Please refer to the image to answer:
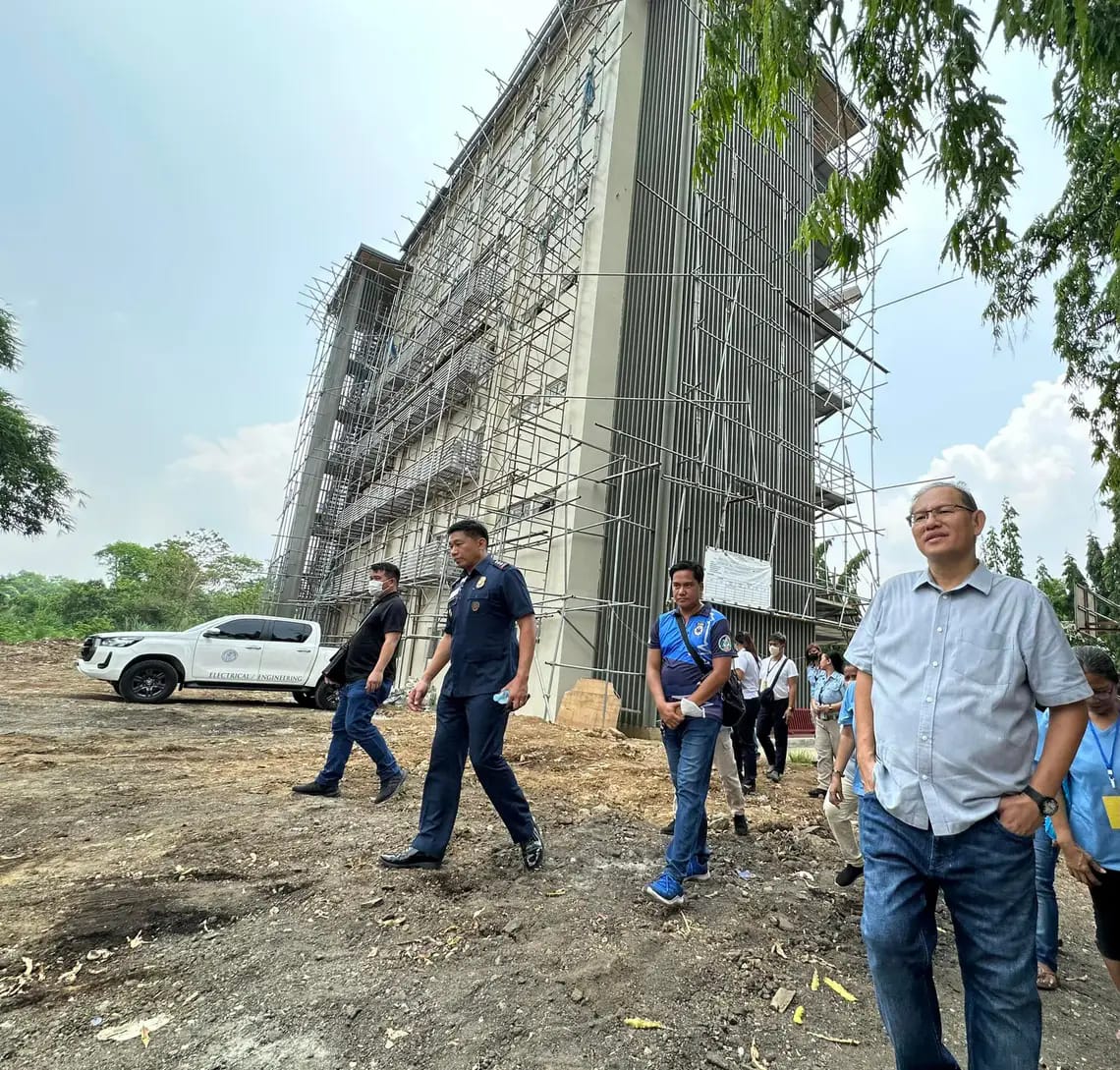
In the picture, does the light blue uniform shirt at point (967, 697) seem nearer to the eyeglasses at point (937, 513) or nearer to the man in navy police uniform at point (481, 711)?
the eyeglasses at point (937, 513)

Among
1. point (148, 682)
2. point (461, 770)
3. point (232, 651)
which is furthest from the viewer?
point (232, 651)

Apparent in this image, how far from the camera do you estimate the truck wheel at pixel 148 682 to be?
9.58 metres

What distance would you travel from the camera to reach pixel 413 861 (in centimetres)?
317

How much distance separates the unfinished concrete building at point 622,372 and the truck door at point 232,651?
377cm

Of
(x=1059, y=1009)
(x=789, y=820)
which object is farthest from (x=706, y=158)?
(x=789, y=820)

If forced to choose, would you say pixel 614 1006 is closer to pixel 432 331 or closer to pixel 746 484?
pixel 746 484

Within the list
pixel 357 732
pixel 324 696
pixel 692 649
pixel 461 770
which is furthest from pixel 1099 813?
pixel 324 696

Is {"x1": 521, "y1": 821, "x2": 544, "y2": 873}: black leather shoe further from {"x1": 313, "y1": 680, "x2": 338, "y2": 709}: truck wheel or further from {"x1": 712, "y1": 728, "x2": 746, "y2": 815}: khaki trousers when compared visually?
{"x1": 313, "y1": 680, "x2": 338, "y2": 709}: truck wheel

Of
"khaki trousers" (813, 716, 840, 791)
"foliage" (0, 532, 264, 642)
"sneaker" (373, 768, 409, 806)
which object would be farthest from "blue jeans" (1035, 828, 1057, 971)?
"foliage" (0, 532, 264, 642)

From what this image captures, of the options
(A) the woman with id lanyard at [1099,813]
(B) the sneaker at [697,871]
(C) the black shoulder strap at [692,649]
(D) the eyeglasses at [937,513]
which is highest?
(D) the eyeglasses at [937,513]

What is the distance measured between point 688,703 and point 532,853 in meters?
1.18

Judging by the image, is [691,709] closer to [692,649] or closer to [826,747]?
[692,649]

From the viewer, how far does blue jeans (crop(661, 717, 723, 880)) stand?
3.00 m

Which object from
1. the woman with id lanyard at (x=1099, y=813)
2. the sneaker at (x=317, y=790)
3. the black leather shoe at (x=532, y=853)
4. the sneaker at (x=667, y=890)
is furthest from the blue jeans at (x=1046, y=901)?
the sneaker at (x=317, y=790)
